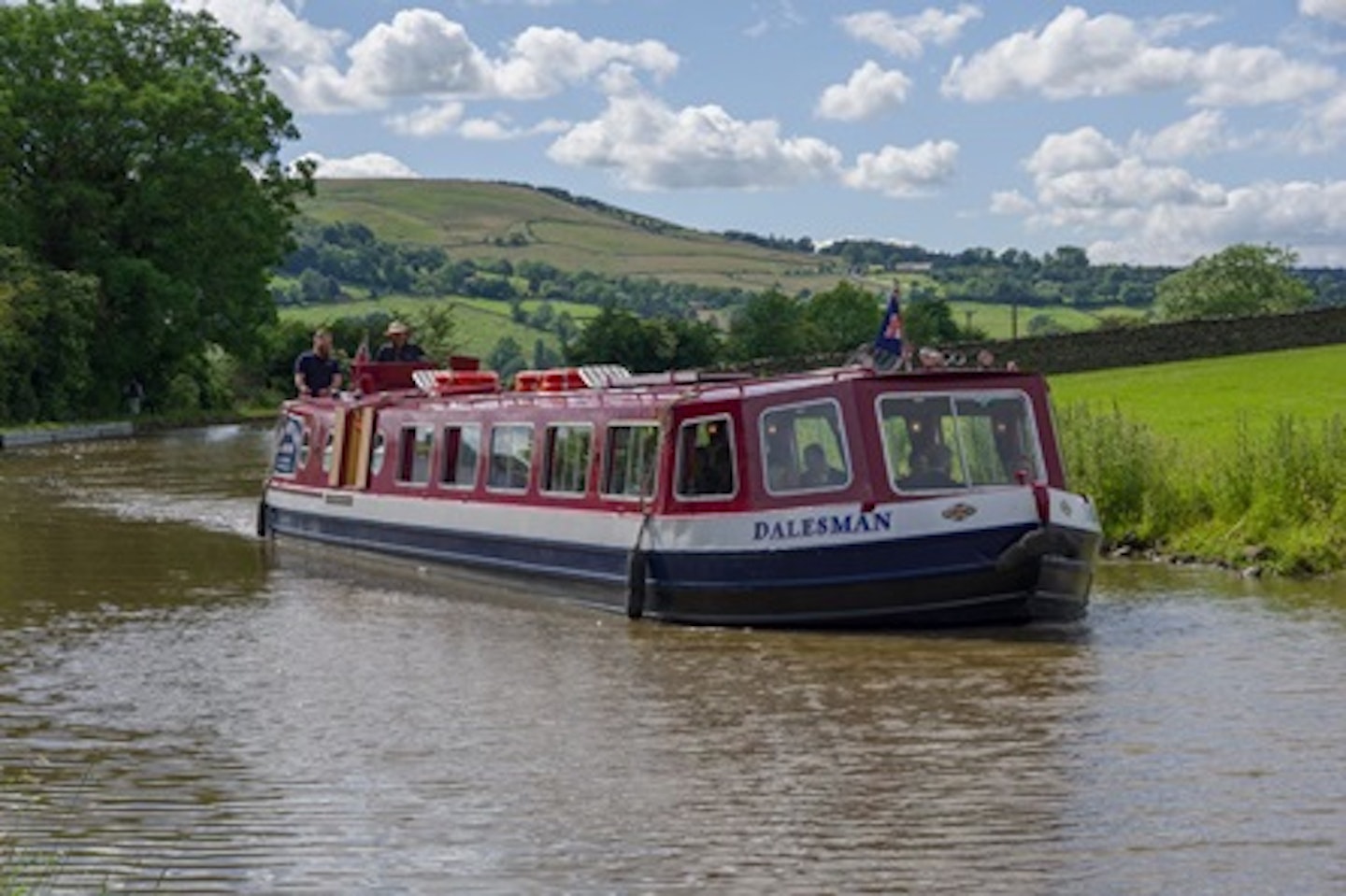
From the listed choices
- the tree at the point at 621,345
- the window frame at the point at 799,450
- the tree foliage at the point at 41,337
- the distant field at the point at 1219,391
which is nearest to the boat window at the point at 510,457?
the window frame at the point at 799,450

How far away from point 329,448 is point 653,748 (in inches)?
533

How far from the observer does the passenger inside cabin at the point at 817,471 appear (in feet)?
53.2

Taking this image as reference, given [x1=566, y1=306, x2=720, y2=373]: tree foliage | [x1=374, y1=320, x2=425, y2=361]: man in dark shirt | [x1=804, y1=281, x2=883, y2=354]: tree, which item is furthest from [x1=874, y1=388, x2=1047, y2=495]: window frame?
[x1=804, y1=281, x2=883, y2=354]: tree

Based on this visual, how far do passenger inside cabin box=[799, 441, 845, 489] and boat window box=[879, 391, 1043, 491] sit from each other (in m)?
0.44

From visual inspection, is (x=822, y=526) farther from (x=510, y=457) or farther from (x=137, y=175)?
(x=137, y=175)

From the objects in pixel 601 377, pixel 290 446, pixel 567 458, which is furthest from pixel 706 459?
pixel 290 446

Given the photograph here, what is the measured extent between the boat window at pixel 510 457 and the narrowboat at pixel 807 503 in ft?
0.26

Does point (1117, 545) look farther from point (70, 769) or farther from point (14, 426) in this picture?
point (14, 426)

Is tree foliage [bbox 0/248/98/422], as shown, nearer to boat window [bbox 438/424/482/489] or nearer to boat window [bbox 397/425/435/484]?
boat window [bbox 397/425/435/484]

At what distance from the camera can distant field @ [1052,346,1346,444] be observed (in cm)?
2775

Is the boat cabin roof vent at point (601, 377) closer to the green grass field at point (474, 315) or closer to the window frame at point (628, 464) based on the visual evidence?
the window frame at point (628, 464)

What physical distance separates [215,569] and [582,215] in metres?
144

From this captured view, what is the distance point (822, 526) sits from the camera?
16.0 meters

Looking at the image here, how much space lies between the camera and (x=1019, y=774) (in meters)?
10.7
